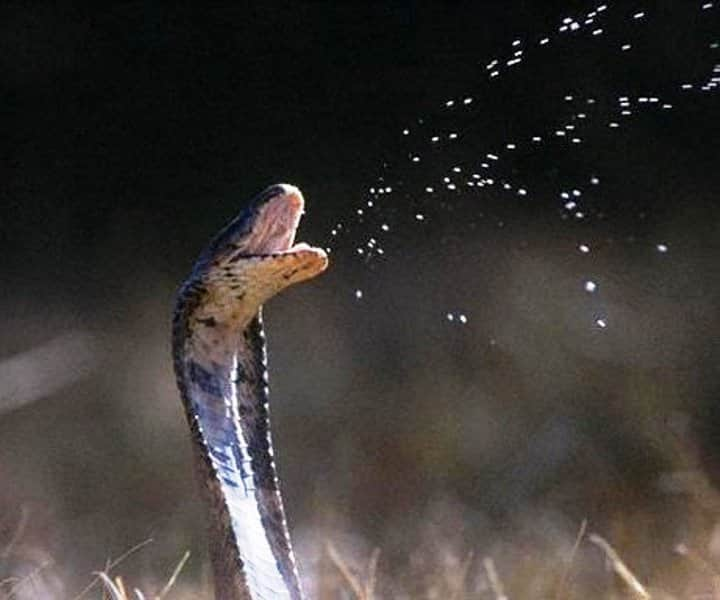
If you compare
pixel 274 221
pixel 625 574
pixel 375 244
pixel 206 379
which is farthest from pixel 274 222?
pixel 375 244

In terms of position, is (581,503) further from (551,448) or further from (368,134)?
(368,134)

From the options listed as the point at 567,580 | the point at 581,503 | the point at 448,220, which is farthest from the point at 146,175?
the point at 567,580

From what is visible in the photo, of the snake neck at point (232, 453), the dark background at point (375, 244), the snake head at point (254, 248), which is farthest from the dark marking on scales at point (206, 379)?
the dark background at point (375, 244)

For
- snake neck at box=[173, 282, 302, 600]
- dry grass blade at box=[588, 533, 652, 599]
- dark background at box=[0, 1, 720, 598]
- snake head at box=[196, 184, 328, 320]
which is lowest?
dark background at box=[0, 1, 720, 598]

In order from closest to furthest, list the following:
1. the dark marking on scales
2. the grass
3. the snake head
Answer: the snake head → the dark marking on scales → the grass

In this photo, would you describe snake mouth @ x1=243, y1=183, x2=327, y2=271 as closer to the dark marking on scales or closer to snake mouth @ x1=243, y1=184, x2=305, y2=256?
snake mouth @ x1=243, y1=184, x2=305, y2=256

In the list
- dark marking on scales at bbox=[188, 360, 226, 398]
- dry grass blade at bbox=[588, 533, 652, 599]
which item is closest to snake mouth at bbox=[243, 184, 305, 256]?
dark marking on scales at bbox=[188, 360, 226, 398]
